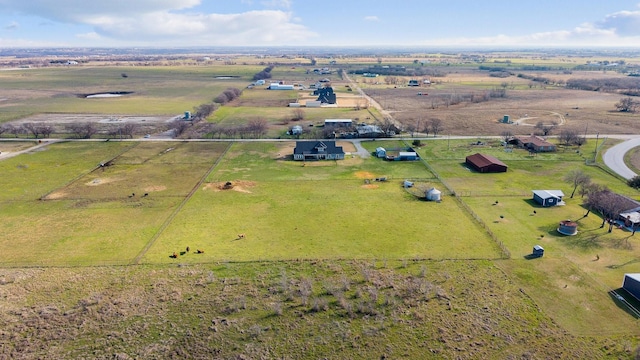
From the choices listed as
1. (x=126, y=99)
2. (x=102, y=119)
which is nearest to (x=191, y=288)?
(x=102, y=119)

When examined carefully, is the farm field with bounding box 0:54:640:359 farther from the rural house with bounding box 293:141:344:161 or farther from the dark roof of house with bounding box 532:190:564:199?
the rural house with bounding box 293:141:344:161

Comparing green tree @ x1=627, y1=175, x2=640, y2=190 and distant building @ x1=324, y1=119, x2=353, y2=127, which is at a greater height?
distant building @ x1=324, y1=119, x2=353, y2=127

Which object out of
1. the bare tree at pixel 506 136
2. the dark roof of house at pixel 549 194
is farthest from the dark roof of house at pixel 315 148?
the bare tree at pixel 506 136

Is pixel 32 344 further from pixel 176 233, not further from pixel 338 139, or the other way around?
pixel 338 139

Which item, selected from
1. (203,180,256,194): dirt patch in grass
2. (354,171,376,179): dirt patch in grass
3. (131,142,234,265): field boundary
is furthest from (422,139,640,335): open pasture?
(131,142,234,265): field boundary

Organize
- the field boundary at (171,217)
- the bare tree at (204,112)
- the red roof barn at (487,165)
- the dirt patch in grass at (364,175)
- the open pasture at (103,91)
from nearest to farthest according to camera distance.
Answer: the field boundary at (171,217), the dirt patch in grass at (364,175), the red roof barn at (487,165), the bare tree at (204,112), the open pasture at (103,91)

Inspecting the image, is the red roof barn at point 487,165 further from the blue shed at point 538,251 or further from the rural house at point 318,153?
the blue shed at point 538,251
